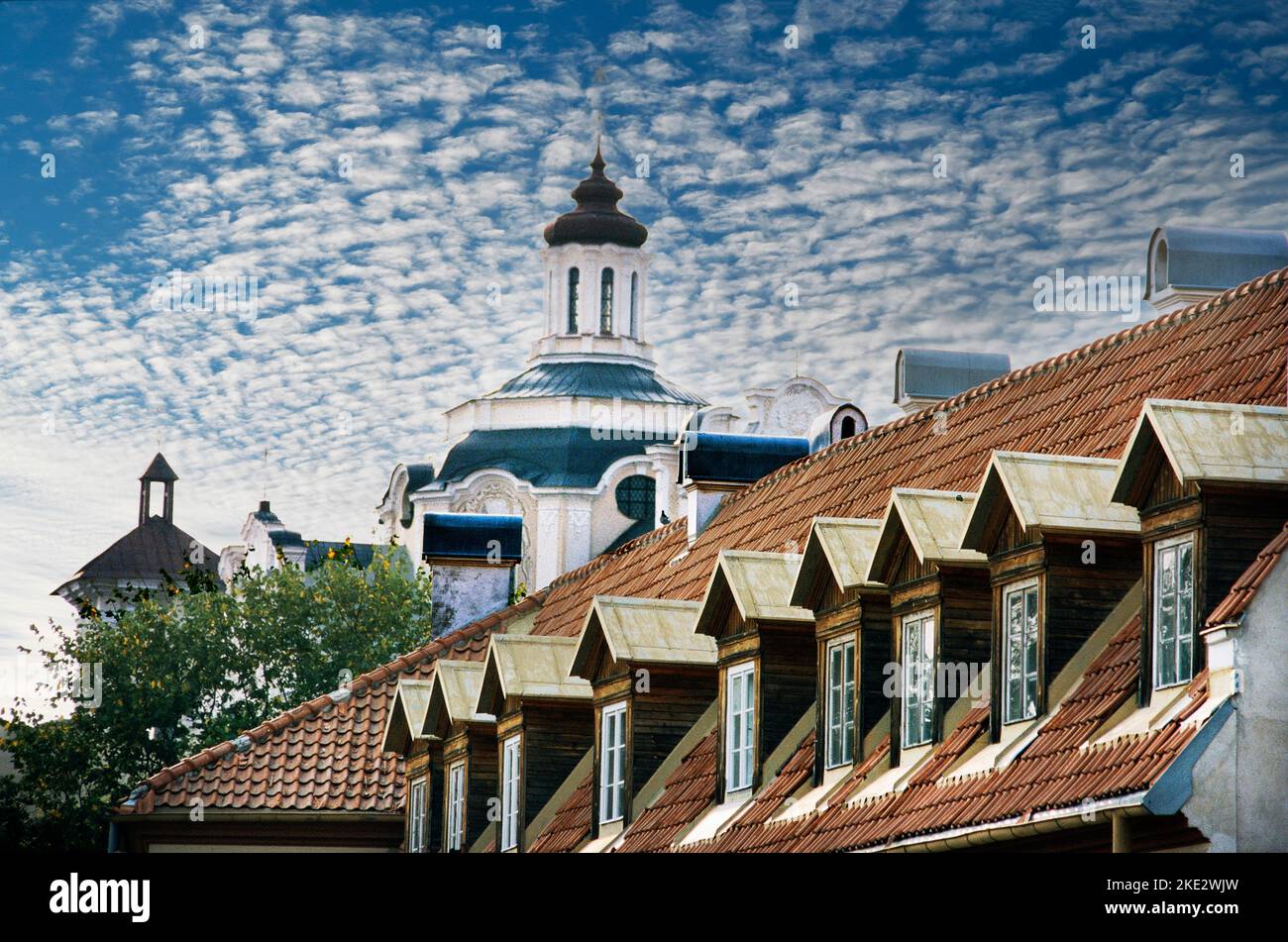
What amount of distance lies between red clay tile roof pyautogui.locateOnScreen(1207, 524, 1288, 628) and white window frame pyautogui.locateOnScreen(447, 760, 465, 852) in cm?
1328

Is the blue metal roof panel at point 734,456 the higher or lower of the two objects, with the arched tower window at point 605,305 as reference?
lower

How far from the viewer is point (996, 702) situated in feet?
52.9

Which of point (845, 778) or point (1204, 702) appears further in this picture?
point (845, 778)

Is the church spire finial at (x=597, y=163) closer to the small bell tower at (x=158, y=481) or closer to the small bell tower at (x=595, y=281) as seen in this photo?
the small bell tower at (x=595, y=281)

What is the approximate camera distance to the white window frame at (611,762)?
21.9 metres

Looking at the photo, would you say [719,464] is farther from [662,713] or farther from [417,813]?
[662,713]

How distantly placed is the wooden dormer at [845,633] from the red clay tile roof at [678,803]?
6.47 feet

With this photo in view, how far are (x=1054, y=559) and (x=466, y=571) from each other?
56.6 ft

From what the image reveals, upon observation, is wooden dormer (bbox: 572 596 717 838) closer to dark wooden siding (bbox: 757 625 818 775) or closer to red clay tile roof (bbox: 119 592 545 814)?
dark wooden siding (bbox: 757 625 818 775)

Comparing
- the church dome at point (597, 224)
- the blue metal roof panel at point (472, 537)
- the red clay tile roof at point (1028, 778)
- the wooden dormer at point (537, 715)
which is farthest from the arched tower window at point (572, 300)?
the red clay tile roof at point (1028, 778)

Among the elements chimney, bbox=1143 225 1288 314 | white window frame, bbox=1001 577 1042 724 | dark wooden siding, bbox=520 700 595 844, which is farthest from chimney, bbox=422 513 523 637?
white window frame, bbox=1001 577 1042 724
